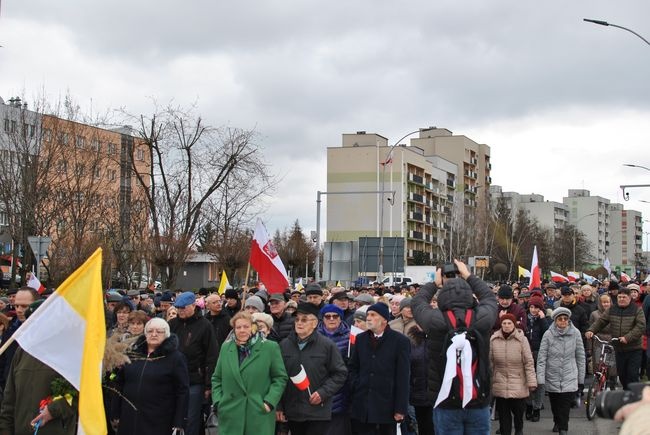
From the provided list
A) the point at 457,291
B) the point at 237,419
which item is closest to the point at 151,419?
the point at 237,419

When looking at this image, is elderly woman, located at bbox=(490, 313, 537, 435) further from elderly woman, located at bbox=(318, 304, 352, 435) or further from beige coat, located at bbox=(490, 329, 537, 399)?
elderly woman, located at bbox=(318, 304, 352, 435)

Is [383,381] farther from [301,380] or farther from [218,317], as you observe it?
[218,317]

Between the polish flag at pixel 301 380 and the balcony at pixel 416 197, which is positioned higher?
the balcony at pixel 416 197

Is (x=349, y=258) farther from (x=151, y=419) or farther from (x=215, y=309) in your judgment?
(x=151, y=419)

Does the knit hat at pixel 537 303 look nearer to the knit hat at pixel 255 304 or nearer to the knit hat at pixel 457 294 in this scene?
the knit hat at pixel 255 304

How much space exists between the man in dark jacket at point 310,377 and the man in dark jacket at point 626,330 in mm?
7145

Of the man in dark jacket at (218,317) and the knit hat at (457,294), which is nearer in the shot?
the knit hat at (457,294)

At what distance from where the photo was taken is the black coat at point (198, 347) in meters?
10.6

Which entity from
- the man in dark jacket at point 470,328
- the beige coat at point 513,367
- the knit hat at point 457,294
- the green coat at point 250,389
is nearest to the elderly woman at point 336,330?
the green coat at point 250,389

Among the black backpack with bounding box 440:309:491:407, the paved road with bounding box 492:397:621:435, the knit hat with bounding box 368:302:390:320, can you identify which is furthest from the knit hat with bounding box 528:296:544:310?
the black backpack with bounding box 440:309:491:407

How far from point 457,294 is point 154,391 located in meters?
3.11

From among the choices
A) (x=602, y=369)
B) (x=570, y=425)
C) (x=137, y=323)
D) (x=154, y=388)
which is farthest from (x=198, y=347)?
(x=602, y=369)

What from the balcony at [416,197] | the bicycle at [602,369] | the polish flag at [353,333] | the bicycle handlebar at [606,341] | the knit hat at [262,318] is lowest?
A: the bicycle at [602,369]

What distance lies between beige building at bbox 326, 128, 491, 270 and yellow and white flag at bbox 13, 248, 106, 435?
275ft
